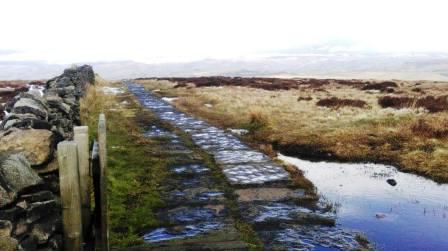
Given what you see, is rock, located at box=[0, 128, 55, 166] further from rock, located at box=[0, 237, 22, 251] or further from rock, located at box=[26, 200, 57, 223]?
rock, located at box=[0, 237, 22, 251]

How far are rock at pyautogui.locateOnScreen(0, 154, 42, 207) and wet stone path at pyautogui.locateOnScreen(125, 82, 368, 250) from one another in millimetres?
2616

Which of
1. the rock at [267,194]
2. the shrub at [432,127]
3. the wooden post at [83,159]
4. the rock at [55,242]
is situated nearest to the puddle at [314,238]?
the rock at [267,194]

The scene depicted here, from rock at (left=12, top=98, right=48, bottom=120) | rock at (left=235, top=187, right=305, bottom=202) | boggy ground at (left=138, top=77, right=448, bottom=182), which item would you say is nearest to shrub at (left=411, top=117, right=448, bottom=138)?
boggy ground at (left=138, top=77, right=448, bottom=182)

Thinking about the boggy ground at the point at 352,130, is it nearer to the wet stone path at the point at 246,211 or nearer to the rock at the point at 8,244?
the wet stone path at the point at 246,211

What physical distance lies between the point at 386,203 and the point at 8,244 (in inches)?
312

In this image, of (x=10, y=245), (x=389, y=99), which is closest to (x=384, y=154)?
(x=10, y=245)

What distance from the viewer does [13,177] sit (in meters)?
4.89

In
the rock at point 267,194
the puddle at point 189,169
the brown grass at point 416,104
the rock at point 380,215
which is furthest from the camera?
the brown grass at point 416,104

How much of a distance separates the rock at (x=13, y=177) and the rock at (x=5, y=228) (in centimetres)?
18

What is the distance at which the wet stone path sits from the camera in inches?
294

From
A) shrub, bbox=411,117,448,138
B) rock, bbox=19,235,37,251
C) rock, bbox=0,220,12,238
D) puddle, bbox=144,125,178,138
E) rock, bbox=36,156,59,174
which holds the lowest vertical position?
puddle, bbox=144,125,178,138

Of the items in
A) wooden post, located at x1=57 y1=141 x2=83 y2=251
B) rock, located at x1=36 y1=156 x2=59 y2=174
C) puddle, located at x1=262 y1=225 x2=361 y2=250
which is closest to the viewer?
wooden post, located at x1=57 y1=141 x2=83 y2=251

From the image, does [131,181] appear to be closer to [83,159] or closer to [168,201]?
[168,201]

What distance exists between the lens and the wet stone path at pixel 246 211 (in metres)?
7.47
